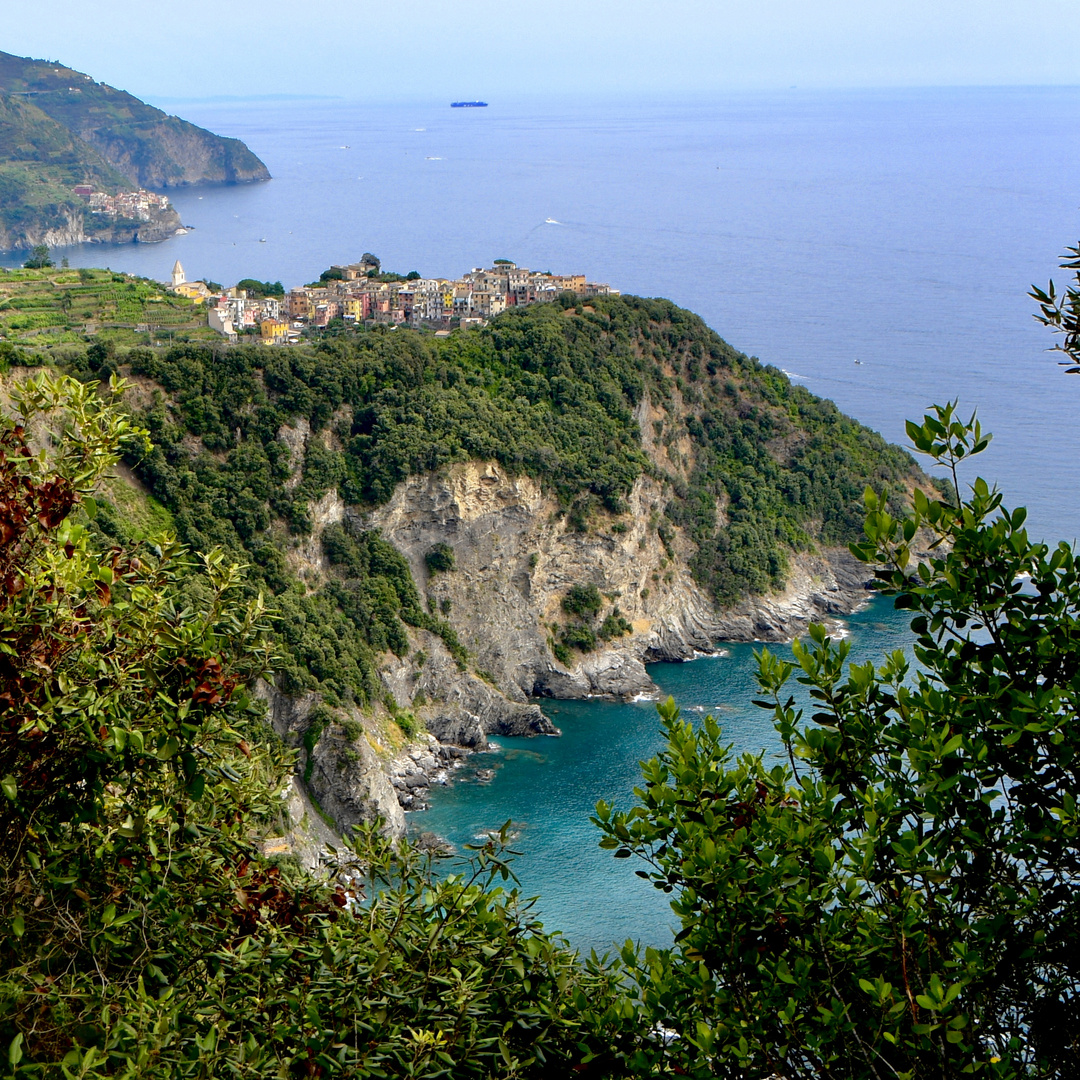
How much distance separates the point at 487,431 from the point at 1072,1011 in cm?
3889

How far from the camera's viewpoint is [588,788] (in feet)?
116

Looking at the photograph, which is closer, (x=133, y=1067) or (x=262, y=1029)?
(x=133, y=1067)

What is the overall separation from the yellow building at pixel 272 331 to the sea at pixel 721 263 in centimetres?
1951

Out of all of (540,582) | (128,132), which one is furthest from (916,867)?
(128,132)

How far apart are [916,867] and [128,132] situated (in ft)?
496

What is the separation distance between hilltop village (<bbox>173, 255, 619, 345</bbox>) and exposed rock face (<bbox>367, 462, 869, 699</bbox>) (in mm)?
11638

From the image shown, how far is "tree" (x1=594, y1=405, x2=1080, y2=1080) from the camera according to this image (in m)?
3.90

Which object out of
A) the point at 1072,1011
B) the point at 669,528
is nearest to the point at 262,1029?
the point at 1072,1011

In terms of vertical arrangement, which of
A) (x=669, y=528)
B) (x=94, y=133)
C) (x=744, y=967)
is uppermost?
(x=94, y=133)

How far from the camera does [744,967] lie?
13.8ft

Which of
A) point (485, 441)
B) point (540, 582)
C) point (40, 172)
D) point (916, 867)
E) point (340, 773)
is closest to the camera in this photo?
point (916, 867)

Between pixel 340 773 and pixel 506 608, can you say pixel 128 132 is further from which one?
pixel 340 773

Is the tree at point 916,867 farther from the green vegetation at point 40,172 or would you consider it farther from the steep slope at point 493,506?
the green vegetation at point 40,172

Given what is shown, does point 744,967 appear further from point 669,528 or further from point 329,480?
point 669,528
